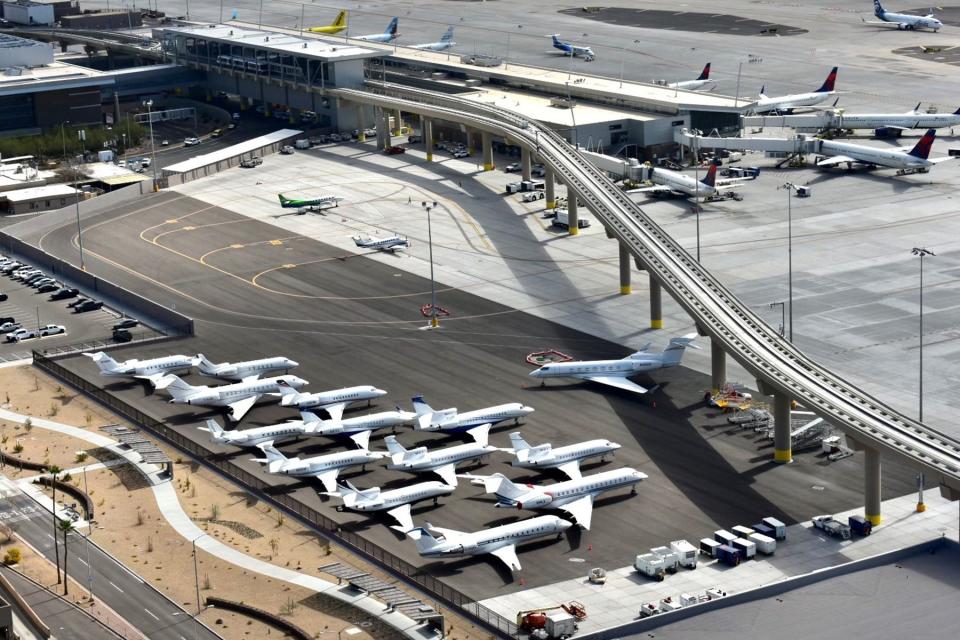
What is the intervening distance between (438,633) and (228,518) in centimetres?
2473

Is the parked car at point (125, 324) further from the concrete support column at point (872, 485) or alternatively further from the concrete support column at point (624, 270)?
the concrete support column at point (872, 485)

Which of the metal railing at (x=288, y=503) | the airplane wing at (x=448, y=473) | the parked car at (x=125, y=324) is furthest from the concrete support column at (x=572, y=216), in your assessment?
the airplane wing at (x=448, y=473)

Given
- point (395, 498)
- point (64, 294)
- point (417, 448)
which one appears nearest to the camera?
point (395, 498)

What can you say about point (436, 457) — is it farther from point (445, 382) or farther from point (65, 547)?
point (65, 547)

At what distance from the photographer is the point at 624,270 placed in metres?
156

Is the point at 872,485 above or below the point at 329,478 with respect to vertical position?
above

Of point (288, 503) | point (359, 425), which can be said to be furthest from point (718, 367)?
point (288, 503)

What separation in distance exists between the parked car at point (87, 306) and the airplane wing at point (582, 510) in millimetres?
76023

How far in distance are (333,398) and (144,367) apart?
21768 mm

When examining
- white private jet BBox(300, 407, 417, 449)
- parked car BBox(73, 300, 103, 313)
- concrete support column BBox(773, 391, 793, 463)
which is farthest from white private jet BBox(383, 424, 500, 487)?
parked car BBox(73, 300, 103, 313)

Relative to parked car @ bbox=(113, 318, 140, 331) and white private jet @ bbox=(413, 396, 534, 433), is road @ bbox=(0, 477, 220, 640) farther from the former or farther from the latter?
parked car @ bbox=(113, 318, 140, 331)

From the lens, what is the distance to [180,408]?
13200 cm

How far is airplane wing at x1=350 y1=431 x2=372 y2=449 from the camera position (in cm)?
11938

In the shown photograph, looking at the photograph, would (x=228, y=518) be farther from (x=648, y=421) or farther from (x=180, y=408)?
(x=648, y=421)
